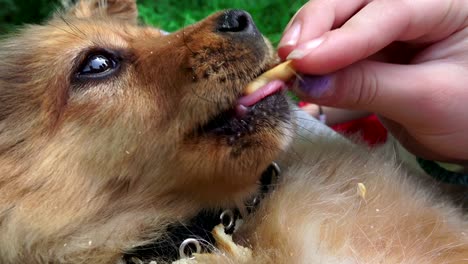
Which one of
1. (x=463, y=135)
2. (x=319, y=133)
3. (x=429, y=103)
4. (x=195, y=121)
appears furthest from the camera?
(x=319, y=133)

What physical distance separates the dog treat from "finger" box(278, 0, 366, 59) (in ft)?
0.21

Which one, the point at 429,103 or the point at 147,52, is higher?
the point at 147,52

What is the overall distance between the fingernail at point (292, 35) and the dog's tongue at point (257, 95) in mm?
129

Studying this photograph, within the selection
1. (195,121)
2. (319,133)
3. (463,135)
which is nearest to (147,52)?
(195,121)

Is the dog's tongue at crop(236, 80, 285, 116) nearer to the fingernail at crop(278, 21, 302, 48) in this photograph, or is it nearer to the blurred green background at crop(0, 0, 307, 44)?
the fingernail at crop(278, 21, 302, 48)

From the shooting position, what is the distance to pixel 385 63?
5.81 ft

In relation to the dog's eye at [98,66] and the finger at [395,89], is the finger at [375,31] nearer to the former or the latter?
the finger at [395,89]

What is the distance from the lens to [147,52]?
1.84m

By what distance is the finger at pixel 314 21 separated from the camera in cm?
167

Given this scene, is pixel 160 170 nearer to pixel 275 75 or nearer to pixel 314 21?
pixel 275 75

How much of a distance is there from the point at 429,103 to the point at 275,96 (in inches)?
19.9

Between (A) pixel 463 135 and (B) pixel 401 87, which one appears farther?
(A) pixel 463 135

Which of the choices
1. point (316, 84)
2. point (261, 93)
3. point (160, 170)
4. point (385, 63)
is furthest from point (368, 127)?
point (160, 170)

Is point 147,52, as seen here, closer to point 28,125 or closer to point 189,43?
point 189,43
